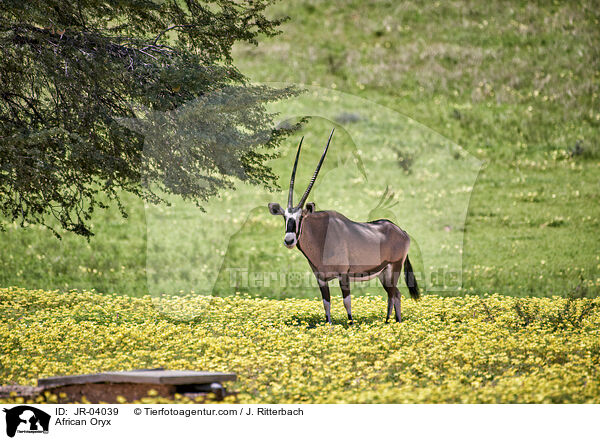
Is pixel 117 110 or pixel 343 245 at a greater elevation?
pixel 117 110

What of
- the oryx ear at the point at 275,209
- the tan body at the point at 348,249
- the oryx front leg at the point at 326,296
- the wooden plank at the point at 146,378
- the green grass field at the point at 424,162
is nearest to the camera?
the wooden plank at the point at 146,378

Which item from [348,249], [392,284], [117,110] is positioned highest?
[117,110]

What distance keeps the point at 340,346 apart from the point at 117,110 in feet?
13.9

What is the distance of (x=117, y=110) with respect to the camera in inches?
374

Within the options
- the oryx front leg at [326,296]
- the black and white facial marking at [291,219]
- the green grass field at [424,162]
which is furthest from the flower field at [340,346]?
the black and white facial marking at [291,219]

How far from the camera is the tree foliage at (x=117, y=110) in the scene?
907 cm

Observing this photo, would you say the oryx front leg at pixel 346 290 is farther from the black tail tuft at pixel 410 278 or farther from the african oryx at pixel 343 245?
the black tail tuft at pixel 410 278

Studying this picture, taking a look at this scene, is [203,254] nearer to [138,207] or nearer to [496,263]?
[138,207]

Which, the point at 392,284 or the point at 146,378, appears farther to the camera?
the point at 392,284
